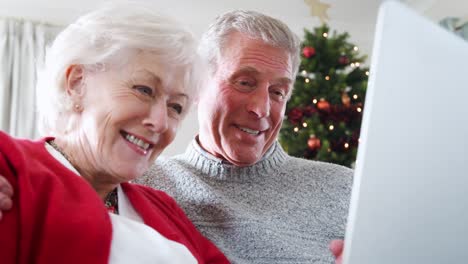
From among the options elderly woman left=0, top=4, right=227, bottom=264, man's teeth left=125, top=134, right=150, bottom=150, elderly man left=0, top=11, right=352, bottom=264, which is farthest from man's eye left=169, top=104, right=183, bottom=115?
elderly man left=0, top=11, right=352, bottom=264

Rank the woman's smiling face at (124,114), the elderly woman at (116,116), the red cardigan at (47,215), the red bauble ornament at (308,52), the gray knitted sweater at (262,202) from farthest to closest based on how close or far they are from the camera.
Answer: the red bauble ornament at (308,52), the gray knitted sweater at (262,202), the woman's smiling face at (124,114), the elderly woman at (116,116), the red cardigan at (47,215)

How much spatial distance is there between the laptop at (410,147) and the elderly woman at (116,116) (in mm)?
517

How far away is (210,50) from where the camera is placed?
1.48 m

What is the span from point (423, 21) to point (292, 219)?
1.03 metres

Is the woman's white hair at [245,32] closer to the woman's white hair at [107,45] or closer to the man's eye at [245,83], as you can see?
the man's eye at [245,83]

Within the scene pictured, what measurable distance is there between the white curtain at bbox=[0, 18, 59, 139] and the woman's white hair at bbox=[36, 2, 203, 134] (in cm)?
296

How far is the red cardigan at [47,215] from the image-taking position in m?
0.76

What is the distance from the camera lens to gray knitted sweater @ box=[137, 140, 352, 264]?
1372mm

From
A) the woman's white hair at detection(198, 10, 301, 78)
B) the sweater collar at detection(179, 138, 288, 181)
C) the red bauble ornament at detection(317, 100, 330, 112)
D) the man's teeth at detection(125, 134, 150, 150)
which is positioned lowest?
the sweater collar at detection(179, 138, 288, 181)

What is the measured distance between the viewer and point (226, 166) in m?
1.49

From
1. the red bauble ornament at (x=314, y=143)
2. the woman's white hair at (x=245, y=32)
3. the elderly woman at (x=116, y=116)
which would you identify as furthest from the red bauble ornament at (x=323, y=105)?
the elderly woman at (x=116, y=116)

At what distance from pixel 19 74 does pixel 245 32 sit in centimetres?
302

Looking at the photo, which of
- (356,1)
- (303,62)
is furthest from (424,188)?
(356,1)

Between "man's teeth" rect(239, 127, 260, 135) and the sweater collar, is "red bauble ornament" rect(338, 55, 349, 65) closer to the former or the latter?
the sweater collar
